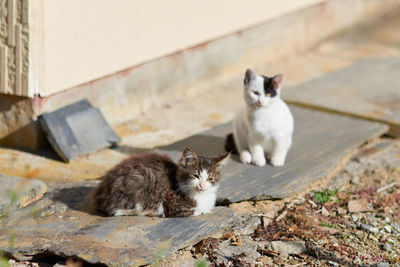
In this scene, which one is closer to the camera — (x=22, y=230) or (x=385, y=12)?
(x=22, y=230)

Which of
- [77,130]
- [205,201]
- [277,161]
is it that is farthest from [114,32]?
[205,201]

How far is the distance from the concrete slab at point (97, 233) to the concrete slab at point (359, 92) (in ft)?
10.2

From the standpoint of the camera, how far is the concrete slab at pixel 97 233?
13.8 ft

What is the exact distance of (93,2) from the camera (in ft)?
20.8

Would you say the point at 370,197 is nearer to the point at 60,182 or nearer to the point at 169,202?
the point at 169,202

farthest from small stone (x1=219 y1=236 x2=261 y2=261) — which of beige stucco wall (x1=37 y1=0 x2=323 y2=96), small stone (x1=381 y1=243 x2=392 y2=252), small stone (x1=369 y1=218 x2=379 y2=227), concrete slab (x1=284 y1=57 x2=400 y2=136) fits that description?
concrete slab (x1=284 y1=57 x2=400 y2=136)

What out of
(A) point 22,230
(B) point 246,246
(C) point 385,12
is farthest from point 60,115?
(C) point 385,12

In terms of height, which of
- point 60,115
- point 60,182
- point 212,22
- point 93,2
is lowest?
point 60,182

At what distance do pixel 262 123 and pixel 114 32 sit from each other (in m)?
2.14

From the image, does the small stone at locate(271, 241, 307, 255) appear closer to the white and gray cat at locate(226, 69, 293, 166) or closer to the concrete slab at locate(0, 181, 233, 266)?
the concrete slab at locate(0, 181, 233, 266)

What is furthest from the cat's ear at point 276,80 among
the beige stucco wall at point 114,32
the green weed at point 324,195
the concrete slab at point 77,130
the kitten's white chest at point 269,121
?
the beige stucco wall at point 114,32

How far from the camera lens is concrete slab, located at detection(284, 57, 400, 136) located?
24.5 ft

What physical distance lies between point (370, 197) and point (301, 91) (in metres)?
2.59

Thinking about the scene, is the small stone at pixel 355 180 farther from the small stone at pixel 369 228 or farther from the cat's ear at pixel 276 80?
the cat's ear at pixel 276 80
